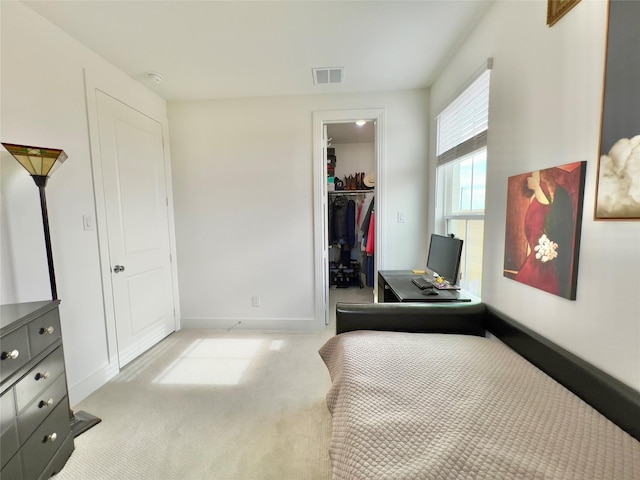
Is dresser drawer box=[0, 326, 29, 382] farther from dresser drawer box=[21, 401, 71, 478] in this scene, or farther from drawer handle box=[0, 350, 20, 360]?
dresser drawer box=[21, 401, 71, 478]

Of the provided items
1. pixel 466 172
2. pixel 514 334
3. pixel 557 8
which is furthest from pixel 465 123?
pixel 514 334

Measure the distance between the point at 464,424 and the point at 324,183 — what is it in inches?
89.9

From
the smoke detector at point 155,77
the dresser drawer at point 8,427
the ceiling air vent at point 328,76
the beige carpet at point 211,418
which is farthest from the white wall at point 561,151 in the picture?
the smoke detector at point 155,77

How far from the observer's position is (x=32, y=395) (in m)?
1.17

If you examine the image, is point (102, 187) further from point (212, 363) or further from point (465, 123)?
point (465, 123)

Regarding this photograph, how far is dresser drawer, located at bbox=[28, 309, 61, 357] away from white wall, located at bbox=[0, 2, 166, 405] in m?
0.37

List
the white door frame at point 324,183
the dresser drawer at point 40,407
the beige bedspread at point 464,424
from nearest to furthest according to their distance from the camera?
the beige bedspread at point 464,424 < the dresser drawer at point 40,407 < the white door frame at point 324,183

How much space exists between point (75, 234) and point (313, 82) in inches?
88.4

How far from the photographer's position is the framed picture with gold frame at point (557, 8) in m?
1.02

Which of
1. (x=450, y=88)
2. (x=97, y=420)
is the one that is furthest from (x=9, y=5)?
(x=450, y=88)

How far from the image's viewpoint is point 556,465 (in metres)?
0.70

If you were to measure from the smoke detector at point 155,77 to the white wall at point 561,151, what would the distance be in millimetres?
2481

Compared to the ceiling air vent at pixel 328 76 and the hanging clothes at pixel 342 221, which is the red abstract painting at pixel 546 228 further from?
the hanging clothes at pixel 342 221

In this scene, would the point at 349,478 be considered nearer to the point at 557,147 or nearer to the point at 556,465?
the point at 556,465
